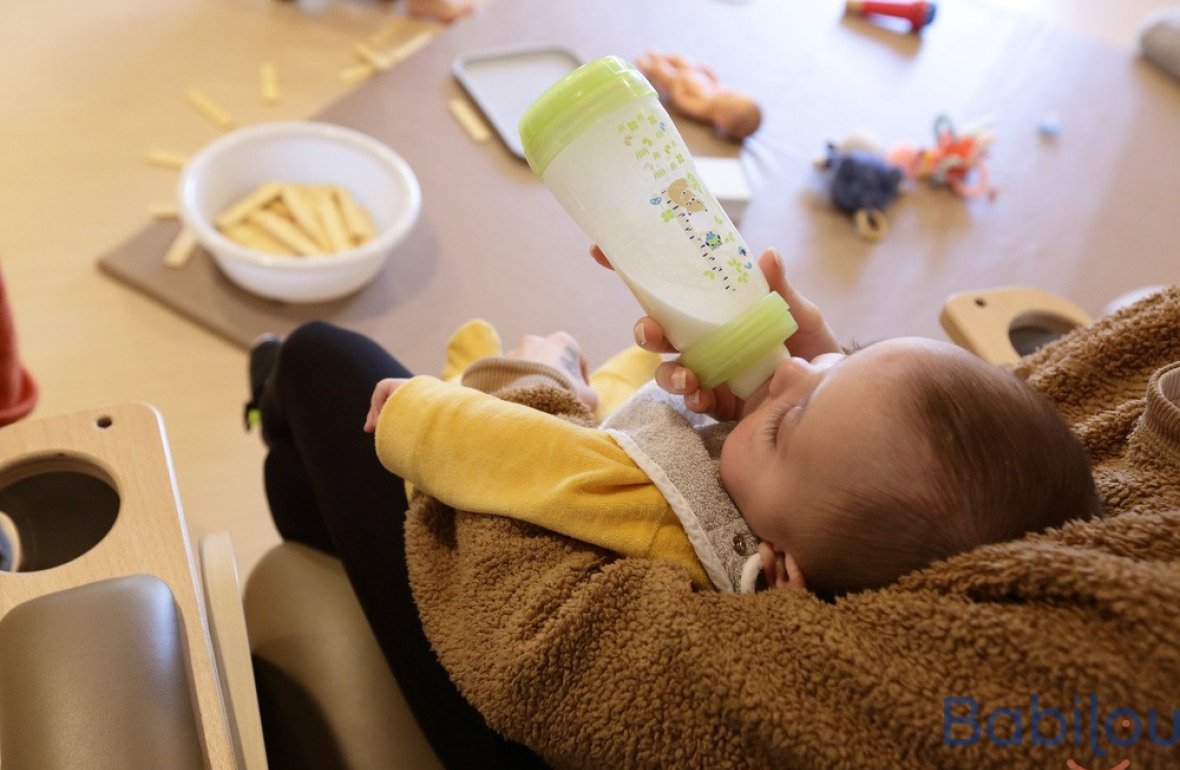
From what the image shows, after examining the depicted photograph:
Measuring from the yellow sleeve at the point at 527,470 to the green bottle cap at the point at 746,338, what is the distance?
0.35 ft

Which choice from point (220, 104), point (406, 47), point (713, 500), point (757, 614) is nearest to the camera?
point (757, 614)

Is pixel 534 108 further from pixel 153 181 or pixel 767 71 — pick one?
pixel 767 71

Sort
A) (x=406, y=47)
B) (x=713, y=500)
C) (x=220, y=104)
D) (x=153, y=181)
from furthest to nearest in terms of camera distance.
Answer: (x=406, y=47)
(x=220, y=104)
(x=153, y=181)
(x=713, y=500)

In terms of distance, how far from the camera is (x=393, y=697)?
2.67 ft

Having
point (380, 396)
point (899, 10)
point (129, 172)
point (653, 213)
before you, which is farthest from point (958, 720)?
point (899, 10)

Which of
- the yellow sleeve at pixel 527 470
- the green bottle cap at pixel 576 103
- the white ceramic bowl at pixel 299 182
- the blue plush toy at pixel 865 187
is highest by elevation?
the green bottle cap at pixel 576 103

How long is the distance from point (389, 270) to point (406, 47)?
2.29ft

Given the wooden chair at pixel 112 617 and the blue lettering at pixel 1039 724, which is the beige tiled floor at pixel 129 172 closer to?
the wooden chair at pixel 112 617

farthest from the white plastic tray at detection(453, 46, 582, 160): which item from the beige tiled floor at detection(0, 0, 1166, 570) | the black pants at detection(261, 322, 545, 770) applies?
the black pants at detection(261, 322, 545, 770)

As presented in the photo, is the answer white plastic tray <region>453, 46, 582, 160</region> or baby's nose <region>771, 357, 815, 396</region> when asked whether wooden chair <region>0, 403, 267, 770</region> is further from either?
white plastic tray <region>453, 46, 582, 160</region>

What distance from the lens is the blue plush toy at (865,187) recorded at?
1.81m

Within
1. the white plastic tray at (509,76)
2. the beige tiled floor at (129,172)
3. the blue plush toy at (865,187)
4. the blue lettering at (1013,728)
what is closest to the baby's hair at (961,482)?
the blue lettering at (1013,728)

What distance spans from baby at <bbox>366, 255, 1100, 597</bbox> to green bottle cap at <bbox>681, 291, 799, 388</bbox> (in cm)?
3

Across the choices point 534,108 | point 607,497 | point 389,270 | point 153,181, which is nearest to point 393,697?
point 607,497
